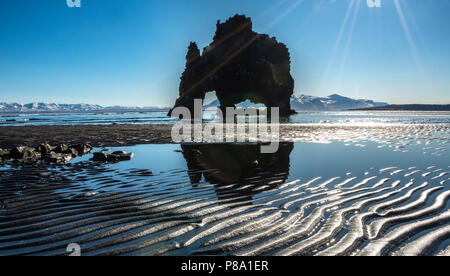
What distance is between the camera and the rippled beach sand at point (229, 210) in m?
3.93

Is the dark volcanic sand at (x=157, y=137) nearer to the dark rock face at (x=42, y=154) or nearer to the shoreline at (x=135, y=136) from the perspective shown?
the shoreline at (x=135, y=136)

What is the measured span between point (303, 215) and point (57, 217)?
5002mm

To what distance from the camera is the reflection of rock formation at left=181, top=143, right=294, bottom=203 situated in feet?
23.6

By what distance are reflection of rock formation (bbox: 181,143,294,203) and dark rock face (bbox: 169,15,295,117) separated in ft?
242

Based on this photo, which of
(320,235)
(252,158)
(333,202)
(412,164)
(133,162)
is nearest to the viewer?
(320,235)

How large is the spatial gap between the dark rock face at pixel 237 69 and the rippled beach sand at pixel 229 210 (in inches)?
3033

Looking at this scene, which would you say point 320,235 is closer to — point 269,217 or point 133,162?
point 269,217

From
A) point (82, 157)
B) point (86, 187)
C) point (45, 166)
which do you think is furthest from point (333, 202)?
point (82, 157)

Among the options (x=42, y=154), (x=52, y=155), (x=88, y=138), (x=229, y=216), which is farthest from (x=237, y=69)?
(x=229, y=216)

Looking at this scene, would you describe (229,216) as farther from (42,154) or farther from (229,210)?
(42,154)

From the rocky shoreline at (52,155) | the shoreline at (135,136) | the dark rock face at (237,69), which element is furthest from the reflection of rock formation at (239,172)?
the dark rock face at (237,69)

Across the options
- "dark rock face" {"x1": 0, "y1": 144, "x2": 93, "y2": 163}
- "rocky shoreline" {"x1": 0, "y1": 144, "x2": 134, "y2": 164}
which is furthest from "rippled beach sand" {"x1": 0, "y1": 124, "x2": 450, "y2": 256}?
"dark rock face" {"x1": 0, "y1": 144, "x2": 93, "y2": 163}
